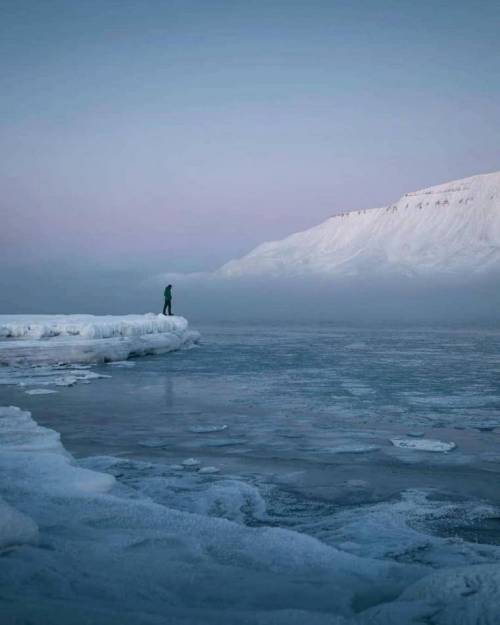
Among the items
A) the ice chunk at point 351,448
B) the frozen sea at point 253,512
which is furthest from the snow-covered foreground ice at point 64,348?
the ice chunk at point 351,448

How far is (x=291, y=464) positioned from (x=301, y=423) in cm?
229

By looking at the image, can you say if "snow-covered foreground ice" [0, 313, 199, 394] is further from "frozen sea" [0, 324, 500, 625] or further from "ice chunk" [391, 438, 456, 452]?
"ice chunk" [391, 438, 456, 452]

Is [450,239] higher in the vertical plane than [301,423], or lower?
higher

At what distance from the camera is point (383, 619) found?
8.39 ft

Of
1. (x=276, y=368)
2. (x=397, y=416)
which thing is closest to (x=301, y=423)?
(x=397, y=416)

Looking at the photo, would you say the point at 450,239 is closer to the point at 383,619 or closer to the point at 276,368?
the point at 276,368

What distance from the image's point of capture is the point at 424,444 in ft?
22.1

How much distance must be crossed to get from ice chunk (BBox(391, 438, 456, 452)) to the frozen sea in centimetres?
4

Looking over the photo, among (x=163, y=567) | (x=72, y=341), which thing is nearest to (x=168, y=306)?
(x=72, y=341)

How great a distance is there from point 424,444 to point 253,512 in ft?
10.1

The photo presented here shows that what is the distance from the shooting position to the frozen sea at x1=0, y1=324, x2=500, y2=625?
269cm

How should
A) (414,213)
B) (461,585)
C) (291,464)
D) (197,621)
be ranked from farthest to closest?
(414,213) < (291,464) < (461,585) < (197,621)

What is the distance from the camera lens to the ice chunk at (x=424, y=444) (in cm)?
657

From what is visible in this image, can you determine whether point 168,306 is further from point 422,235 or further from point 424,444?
point 422,235
